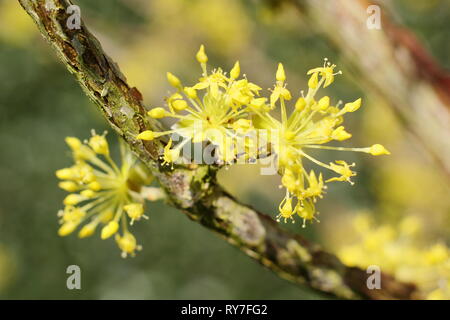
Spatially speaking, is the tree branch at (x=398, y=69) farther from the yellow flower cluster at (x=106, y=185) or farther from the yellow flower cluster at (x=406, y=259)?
the yellow flower cluster at (x=106, y=185)

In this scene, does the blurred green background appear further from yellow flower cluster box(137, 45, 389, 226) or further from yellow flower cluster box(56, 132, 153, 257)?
yellow flower cluster box(56, 132, 153, 257)

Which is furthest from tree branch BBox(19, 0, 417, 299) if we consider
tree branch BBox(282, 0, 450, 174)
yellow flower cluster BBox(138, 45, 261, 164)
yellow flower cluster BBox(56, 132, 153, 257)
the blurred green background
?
the blurred green background

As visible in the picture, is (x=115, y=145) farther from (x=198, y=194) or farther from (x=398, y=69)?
(x=198, y=194)

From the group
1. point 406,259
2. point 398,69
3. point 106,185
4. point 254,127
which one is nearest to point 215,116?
point 254,127

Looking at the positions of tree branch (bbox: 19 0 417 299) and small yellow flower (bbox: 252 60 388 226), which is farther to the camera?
Answer: small yellow flower (bbox: 252 60 388 226)

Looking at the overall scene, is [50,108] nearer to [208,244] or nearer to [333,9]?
[208,244]

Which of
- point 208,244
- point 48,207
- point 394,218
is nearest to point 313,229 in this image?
point 394,218
